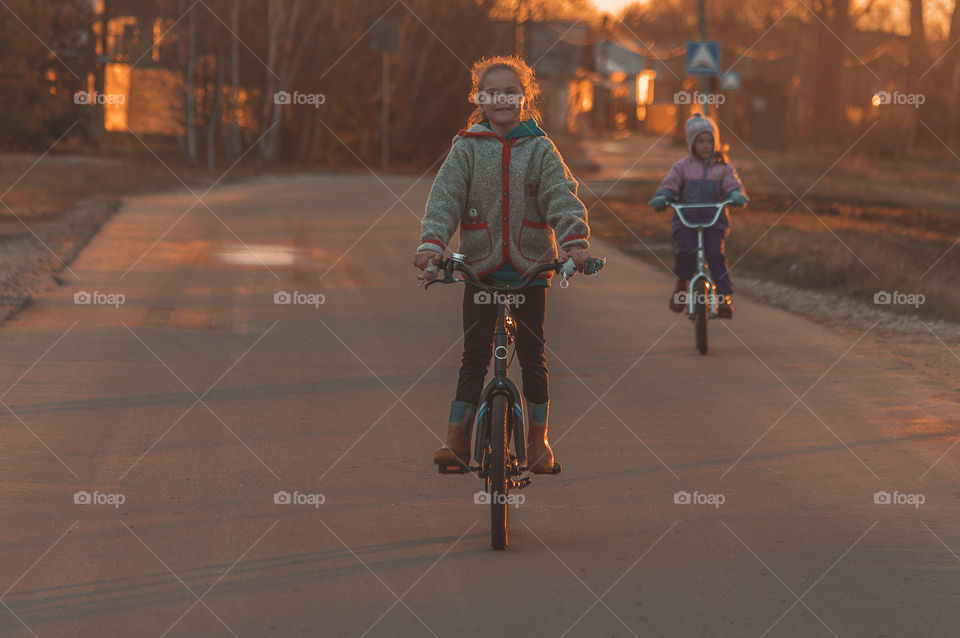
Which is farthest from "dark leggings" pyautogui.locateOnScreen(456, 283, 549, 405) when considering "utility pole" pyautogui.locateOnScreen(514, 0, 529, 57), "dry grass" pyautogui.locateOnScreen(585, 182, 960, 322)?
"utility pole" pyautogui.locateOnScreen(514, 0, 529, 57)

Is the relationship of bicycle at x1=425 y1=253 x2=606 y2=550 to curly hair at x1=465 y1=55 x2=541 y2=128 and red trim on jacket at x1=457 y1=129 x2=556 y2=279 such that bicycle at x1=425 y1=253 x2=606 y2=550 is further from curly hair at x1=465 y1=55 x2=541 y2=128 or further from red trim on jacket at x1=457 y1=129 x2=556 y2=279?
curly hair at x1=465 y1=55 x2=541 y2=128

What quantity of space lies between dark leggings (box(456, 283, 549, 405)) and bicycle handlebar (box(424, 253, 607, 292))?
21cm

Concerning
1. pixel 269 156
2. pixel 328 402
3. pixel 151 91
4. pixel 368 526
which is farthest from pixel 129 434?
pixel 151 91

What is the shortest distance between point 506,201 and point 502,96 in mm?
410

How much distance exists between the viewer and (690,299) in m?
10.8

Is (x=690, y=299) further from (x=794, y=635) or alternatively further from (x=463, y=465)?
(x=794, y=635)

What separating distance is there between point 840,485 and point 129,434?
3460 millimetres
